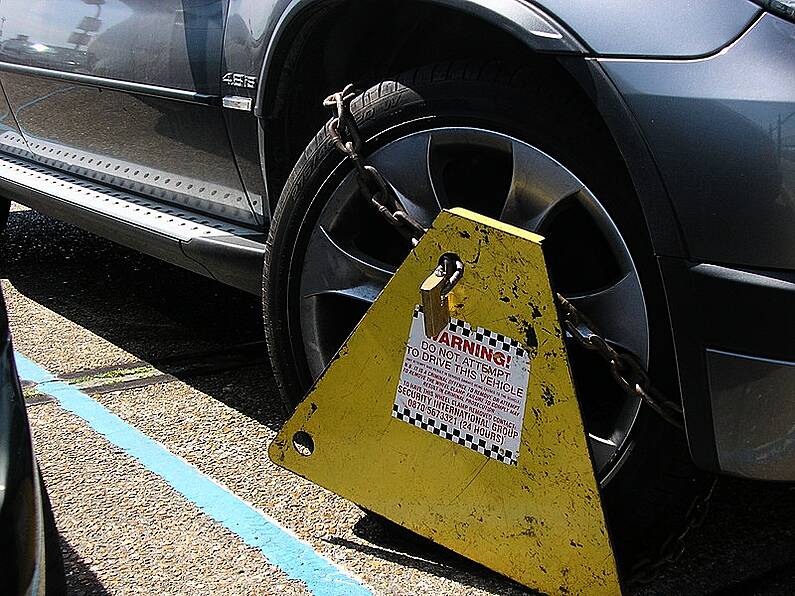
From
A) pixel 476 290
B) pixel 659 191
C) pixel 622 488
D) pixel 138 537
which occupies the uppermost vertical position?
pixel 659 191

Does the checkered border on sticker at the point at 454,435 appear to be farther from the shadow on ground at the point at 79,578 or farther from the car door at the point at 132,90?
the car door at the point at 132,90

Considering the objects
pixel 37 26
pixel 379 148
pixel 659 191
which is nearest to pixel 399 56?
pixel 379 148

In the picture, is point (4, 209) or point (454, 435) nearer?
point (454, 435)

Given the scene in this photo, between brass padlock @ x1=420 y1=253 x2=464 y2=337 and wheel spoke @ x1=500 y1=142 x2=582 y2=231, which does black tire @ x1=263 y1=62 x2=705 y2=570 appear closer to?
wheel spoke @ x1=500 y1=142 x2=582 y2=231

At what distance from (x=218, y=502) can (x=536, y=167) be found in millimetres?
1175

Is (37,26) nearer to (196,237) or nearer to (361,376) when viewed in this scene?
(196,237)

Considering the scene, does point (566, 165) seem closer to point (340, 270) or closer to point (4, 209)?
point (340, 270)

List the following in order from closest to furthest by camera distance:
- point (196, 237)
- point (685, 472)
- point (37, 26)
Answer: point (685, 472)
point (196, 237)
point (37, 26)

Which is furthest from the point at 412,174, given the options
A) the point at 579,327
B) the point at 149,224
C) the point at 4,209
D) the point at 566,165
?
the point at 4,209

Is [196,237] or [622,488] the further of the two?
[196,237]

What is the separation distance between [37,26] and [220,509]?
180 centimetres

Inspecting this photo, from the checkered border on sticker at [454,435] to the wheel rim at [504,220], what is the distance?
176mm

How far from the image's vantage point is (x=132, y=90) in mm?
2967

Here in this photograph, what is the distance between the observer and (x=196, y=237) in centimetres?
277
